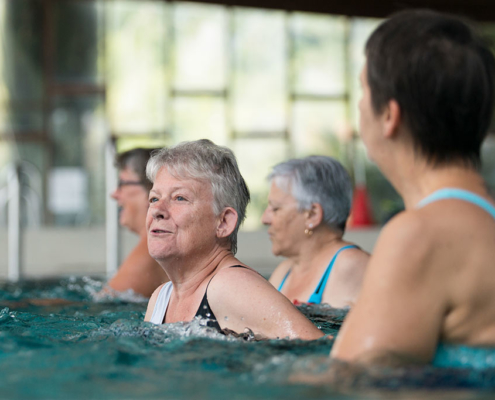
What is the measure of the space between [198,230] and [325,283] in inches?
56.7

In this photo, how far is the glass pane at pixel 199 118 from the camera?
45.4ft

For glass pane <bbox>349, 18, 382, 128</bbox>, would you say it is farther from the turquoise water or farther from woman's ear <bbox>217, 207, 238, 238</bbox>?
woman's ear <bbox>217, 207, 238, 238</bbox>

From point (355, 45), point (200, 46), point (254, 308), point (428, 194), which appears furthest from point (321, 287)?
point (355, 45)

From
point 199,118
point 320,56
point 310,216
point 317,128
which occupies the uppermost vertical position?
point 320,56

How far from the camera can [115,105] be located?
13594 millimetres

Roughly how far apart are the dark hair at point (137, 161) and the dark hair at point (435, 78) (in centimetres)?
341

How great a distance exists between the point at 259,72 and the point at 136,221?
9.46 m

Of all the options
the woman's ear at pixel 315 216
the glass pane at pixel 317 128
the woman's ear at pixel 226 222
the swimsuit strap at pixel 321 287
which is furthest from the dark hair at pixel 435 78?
the glass pane at pixel 317 128

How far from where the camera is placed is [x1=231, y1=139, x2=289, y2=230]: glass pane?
14000mm

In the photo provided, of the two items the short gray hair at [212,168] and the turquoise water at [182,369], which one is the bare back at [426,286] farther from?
the short gray hair at [212,168]

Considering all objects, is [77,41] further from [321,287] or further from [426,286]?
[426,286]

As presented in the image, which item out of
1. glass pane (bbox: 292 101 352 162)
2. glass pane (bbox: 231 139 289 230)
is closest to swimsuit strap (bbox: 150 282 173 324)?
glass pane (bbox: 231 139 289 230)

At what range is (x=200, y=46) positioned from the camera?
1391 centimetres

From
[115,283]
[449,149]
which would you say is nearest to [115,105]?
[115,283]
